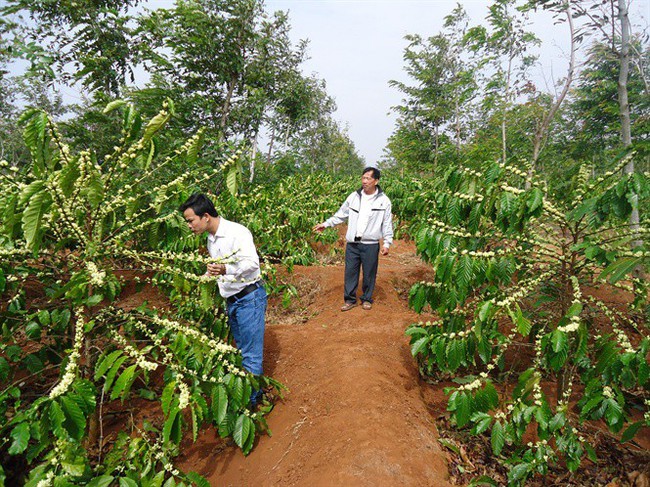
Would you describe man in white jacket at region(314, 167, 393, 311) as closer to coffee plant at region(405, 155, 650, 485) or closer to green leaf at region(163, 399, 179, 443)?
coffee plant at region(405, 155, 650, 485)

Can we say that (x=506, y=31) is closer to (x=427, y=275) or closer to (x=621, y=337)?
(x=427, y=275)

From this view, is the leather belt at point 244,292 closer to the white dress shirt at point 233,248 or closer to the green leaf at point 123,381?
the white dress shirt at point 233,248

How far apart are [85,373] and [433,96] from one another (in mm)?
11934

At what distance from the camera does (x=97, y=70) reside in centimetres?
506

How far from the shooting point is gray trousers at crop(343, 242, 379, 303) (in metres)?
3.80

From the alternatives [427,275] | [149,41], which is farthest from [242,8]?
[427,275]

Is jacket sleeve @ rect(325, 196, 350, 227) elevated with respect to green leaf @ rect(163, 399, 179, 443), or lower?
elevated

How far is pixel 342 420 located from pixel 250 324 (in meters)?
0.90

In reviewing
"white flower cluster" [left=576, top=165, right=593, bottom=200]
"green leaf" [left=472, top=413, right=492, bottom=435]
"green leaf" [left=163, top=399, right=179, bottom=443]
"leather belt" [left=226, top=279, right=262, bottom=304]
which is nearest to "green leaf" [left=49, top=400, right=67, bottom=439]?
"green leaf" [left=163, top=399, right=179, bottom=443]

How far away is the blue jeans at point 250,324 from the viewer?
2.51m

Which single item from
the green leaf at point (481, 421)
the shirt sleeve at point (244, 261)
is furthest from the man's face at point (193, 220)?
the green leaf at point (481, 421)

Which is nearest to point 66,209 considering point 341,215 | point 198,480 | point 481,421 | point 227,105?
point 198,480

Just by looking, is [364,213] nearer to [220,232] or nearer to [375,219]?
[375,219]

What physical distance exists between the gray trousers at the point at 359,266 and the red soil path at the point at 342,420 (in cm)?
37
